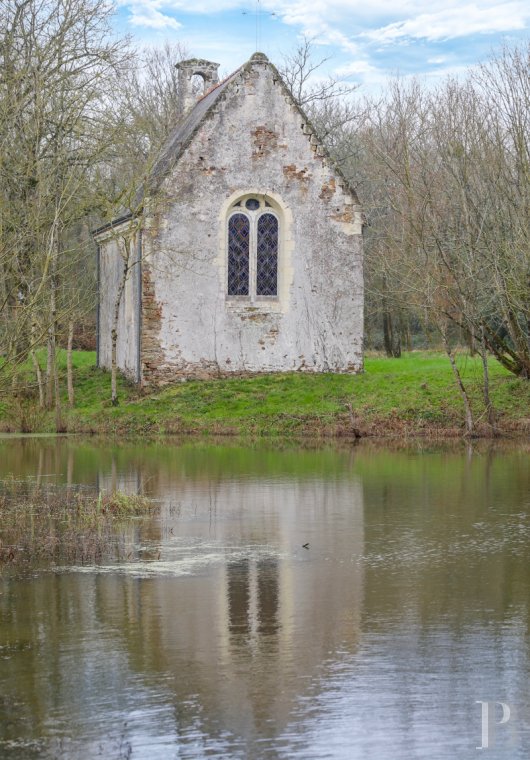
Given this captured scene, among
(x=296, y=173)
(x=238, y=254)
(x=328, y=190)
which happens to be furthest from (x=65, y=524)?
(x=328, y=190)

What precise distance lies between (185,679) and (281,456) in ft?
55.0

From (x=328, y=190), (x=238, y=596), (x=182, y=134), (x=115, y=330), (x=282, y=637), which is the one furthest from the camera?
(x=182, y=134)

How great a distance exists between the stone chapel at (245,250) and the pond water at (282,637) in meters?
17.6

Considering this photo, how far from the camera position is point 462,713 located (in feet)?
26.2

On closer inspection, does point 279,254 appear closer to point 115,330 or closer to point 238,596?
point 115,330

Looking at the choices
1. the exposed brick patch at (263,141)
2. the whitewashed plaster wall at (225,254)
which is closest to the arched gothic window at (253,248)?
the whitewashed plaster wall at (225,254)

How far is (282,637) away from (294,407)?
75.4 feet

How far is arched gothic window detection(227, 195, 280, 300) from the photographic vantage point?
3612 centimetres

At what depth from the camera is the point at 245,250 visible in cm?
3628

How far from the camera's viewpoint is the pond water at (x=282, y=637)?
7656 millimetres

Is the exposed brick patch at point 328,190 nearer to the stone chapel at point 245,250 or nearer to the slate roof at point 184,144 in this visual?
the stone chapel at point 245,250

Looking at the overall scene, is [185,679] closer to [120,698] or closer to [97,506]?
[120,698]

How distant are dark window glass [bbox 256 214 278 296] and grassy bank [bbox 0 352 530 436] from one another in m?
2.83

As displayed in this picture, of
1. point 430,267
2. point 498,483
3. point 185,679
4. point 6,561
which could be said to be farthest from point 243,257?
point 185,679
